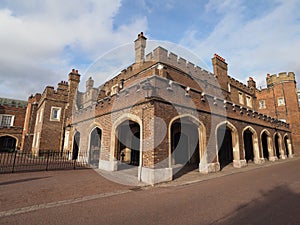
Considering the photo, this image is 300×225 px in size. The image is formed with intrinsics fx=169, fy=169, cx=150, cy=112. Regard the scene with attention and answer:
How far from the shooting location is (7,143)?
26.7 metres

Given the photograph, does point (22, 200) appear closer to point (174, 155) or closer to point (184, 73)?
point (174, 155)

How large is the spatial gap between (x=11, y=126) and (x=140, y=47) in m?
25.0

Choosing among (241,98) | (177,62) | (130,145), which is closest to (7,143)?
(130,145)

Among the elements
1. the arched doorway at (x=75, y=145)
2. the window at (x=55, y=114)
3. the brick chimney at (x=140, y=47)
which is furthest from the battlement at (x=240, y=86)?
the window at (x=55, y=114)

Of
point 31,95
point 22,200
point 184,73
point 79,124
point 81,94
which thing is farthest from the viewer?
point 31,95

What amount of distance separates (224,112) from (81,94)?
64.1 feet

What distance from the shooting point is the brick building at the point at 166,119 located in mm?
8852

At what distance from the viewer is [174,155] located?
593 inches

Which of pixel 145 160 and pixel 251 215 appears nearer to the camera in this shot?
pixel 251 215

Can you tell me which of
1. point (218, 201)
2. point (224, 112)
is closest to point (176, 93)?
point (224, 112)

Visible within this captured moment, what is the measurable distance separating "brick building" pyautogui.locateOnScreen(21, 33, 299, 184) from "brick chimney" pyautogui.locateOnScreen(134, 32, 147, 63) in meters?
0.10

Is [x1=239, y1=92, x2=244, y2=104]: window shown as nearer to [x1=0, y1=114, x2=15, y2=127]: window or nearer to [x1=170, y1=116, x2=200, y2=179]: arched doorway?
[x1=170, y1=116, x2=200, y2=179]: arched doorway

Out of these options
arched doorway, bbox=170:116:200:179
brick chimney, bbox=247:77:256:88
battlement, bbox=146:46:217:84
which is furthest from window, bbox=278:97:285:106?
arched doorway, bbox=170:116:200:179

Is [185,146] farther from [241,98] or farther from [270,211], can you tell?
[241,98]
